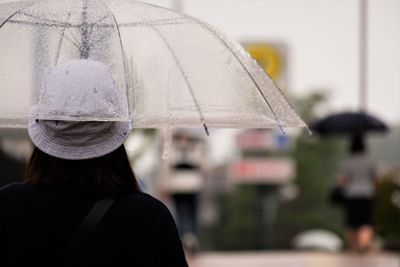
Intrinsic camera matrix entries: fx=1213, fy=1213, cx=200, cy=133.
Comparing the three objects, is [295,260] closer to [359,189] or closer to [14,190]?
[359,189]

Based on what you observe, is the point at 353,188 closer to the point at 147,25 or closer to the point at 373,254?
the point at 373,254

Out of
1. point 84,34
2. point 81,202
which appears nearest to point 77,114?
point 81,202

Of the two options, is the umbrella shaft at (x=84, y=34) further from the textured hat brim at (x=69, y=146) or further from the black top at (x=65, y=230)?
the black top at (x=65, y=230)

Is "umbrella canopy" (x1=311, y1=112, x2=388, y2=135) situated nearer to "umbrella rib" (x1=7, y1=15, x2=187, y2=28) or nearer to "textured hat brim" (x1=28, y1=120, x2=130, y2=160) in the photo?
"umbrella rib" (x1=7, y1=15, x2=187, y2=28)

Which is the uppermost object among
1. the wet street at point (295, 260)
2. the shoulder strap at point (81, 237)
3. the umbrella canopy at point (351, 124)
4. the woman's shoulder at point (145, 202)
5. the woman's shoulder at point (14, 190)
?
the woman's shoulder at point (14, 190)

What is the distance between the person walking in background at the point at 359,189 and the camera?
652 inches

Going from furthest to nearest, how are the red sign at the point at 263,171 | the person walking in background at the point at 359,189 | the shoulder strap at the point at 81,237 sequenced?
the red sign at the point at 263,171
the person walking in background at the point at 359,189
the shoulder strap at the point at 81,237

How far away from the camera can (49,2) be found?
4.23 metres

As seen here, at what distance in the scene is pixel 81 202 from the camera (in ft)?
11.2

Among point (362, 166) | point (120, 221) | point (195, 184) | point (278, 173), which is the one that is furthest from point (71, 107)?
point (278, 173)

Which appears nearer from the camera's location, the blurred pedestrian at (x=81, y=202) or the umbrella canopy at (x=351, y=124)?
the blurred pedestrian at (x=81, y=202)

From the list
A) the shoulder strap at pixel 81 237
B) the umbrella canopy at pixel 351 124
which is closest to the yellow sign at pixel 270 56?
the umbrella canopy at pixel 351 124

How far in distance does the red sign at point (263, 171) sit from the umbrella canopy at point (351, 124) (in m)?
9.86

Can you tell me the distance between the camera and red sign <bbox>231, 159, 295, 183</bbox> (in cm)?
2917
